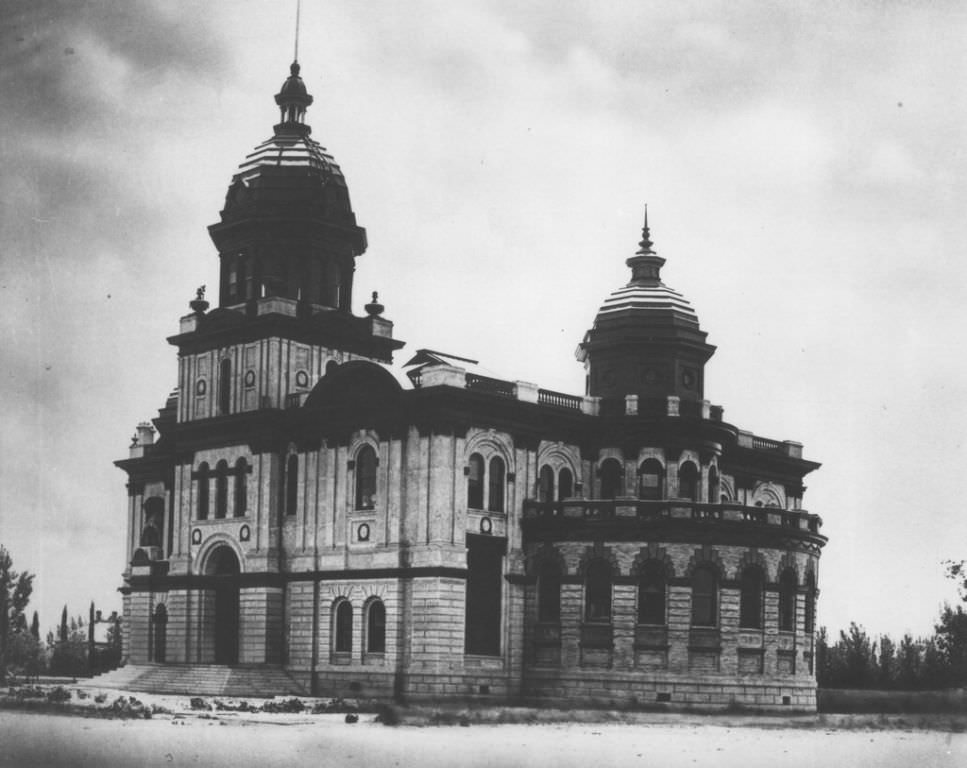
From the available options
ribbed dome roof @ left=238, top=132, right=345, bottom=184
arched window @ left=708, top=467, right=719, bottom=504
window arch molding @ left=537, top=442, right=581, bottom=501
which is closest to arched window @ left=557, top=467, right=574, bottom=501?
window arch molding @ left=537, top=442, right=581, bottom=501

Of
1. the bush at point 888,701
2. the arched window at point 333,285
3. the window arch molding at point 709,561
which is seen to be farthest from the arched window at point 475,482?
the bush at point 888,701

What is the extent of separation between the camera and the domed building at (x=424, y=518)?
186 ft

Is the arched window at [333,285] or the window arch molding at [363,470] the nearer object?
the window arch molding at [363,470]

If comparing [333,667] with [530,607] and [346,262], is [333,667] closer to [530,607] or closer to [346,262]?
[530,607]

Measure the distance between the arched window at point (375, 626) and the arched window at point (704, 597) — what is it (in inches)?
418

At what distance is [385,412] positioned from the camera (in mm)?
57688

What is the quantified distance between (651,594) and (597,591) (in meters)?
1.88

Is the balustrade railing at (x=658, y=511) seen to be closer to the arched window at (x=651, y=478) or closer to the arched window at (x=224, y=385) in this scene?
the arched window at (x=651, y=478)

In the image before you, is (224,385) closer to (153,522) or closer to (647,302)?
(153,522)

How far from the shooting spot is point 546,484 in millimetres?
61156

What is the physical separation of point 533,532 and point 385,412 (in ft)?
22.0

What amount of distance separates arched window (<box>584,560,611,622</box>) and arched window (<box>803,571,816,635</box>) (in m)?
7.71

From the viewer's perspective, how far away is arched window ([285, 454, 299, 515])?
6100 centimetres

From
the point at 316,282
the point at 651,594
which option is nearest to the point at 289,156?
the point at 316,282
